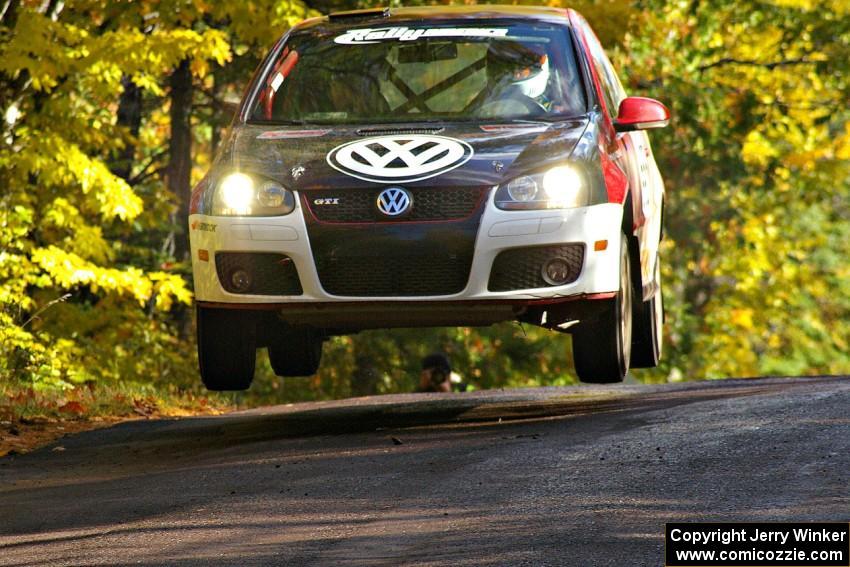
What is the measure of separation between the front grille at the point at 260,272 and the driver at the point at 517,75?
5.24 ft

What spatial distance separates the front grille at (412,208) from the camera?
806 centimetres

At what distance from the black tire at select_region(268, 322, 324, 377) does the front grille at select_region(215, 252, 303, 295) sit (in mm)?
1290

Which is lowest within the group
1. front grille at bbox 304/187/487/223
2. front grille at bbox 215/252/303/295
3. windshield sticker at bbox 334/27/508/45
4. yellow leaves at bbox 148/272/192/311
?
yellow leaves at bbox 148/272/192/311

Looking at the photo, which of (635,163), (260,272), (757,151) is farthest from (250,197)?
(757,151)

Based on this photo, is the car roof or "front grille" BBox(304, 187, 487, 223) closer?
"front grille" BBox(304, 187, 487, 223)

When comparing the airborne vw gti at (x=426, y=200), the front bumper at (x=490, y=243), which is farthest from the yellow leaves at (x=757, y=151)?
the front bumper at (x=490, y=243)

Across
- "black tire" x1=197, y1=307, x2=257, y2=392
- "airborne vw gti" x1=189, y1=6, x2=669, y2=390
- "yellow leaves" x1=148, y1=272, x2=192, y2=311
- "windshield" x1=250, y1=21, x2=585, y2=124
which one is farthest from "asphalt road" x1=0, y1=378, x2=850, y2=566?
"yellow leaves" x1=148, y1=272, x2=192, y2=311

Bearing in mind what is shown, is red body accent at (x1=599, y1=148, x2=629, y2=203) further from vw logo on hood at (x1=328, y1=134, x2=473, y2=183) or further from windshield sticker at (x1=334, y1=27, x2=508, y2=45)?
windshield sticker at (x1=334, y1=27, x2=508, y2=45)

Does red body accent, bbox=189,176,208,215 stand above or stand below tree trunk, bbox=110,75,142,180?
above

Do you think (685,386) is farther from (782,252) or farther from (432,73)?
(782,252)

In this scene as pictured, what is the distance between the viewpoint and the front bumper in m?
8.09

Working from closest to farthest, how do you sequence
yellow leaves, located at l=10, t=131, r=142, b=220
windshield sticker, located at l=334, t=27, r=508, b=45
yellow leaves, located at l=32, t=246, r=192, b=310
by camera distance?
windshield sticker, located at l=334, t=27, r=508, b=45 → yellow leaves, located at l=10, t=131, r=142, b=220 → yellow leaves, located at l=32, t=246, r=192, b=310

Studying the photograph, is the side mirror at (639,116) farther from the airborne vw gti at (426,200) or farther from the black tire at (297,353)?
the black tire at (297,353)

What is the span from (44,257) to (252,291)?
7538 millimetres
